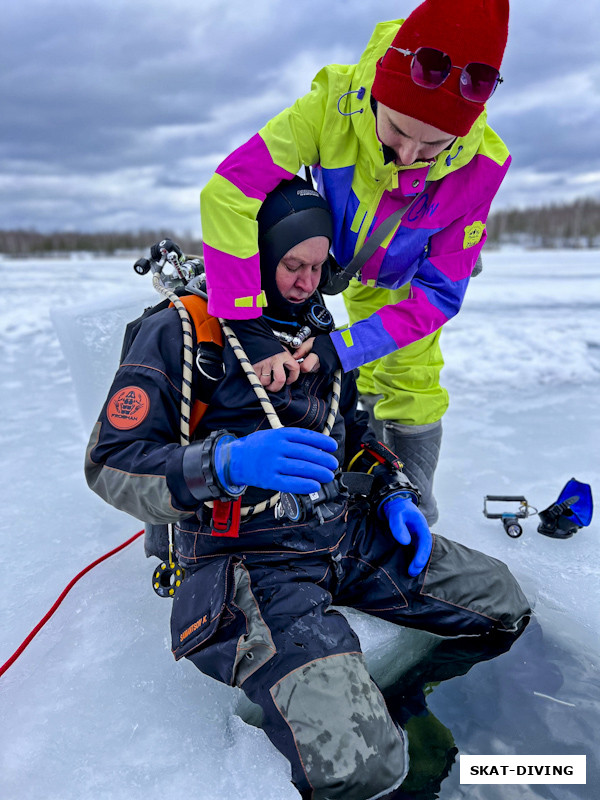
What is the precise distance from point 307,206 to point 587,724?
1565mm

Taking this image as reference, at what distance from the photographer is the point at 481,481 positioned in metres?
2.69

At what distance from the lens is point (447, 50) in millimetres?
1519

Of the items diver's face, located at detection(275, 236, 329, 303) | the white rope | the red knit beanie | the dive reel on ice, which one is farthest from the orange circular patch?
the dive reel on ice

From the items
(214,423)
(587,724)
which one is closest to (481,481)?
(587,724)

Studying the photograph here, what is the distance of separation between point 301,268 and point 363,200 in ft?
1.28

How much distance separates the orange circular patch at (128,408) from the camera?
1.43 m

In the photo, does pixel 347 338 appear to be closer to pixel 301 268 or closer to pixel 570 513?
A: pixel 301 268

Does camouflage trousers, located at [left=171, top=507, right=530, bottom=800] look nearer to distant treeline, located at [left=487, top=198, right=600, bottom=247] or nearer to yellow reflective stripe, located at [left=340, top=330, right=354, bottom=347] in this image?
yellow reflective stripe, located at [left=340, top=330, right=354, bottom=347]

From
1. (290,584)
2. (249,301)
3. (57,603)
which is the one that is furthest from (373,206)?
(57,603)

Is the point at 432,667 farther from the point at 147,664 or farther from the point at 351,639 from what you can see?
the point at 147,664

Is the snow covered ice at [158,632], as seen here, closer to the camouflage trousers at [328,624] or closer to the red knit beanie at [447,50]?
the camouflage trousers at [328,624]

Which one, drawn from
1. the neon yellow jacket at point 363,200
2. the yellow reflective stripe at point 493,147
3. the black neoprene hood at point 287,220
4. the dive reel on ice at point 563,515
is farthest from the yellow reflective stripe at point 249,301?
the dive reel on ice at point 563,515

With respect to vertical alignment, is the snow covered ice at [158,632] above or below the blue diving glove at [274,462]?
below

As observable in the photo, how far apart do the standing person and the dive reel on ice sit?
0.31 metres
